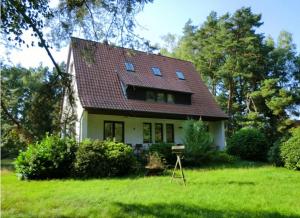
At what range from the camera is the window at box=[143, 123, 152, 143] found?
21.1 metres

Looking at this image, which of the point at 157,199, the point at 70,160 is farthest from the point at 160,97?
the point at 157,199

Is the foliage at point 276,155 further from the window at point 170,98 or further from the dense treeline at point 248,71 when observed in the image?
the dense treeline at point 248,71

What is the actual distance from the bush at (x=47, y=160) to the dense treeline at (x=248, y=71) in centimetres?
2197

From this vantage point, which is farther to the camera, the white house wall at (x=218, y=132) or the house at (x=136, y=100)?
the white house wall at (x=218, y=132)

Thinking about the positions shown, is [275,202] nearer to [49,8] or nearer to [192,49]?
[49,8]

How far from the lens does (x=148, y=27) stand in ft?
24.2

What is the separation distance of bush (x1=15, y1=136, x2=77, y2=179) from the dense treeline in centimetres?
2197

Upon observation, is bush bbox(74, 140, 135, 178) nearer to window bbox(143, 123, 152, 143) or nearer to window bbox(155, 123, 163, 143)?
window bbox(143, 123, 152, 143)

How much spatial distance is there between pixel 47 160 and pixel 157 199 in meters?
6.86

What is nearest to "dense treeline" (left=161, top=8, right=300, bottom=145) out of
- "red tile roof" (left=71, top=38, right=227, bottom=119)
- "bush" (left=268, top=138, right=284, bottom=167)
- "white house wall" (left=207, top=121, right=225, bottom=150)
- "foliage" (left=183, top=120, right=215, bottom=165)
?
"white house wall" (left=207, top=121, right=225, bottom=150)

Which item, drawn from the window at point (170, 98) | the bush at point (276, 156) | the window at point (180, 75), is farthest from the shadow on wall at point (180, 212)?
the window at point (180, 75)

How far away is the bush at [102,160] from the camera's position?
13.3 m

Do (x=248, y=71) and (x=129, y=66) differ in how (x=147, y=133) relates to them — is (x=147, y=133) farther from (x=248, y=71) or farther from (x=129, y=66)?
(x=248, y=71)

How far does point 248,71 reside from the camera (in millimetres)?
33125
